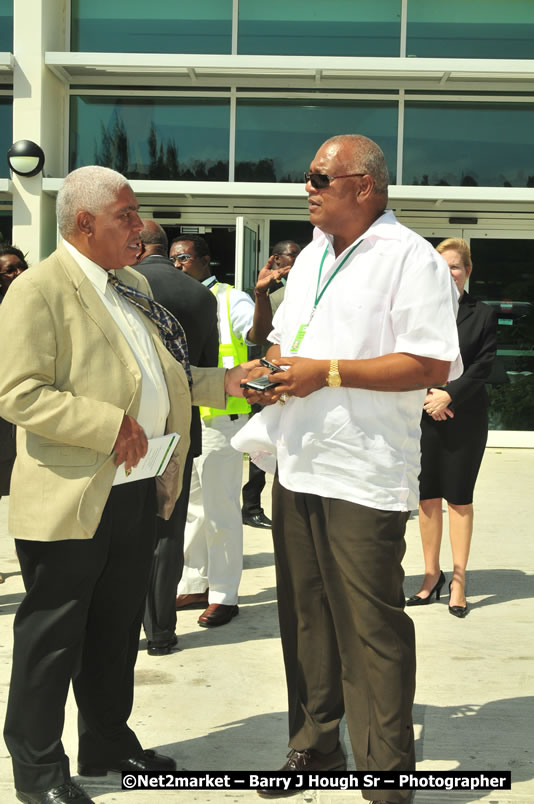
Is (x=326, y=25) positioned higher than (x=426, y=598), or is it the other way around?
(x=326, y=25)

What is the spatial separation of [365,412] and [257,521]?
5.03 meters

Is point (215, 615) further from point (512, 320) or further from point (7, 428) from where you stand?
point (512, 320)

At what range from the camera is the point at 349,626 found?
3.35 metres

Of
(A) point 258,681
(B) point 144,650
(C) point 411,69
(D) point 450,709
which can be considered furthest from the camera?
(C) point 411,69

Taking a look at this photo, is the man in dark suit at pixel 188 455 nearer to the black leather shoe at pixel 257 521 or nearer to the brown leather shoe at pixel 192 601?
the brown leather shoe at pixel 192 601

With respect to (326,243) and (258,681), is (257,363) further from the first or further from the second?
(258,681)

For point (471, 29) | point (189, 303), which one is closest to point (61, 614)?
point (189, 303)

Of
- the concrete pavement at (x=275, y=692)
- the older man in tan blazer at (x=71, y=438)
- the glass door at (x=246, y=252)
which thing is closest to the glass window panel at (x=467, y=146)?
the glass door at (x=246, y=252)

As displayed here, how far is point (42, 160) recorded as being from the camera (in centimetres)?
1205

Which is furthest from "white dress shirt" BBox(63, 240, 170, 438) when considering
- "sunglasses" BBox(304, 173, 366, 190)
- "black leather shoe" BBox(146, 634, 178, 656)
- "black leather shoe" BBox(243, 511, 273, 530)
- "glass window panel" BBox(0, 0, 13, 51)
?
"glass window panel" BBox(0, 0, 13, 51)

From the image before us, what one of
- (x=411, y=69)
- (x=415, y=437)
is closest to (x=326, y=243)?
(x=415, y=437)

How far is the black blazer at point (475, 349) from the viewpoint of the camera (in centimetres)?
578

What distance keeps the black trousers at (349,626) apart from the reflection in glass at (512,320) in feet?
32.5

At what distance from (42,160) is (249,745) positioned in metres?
9.69
